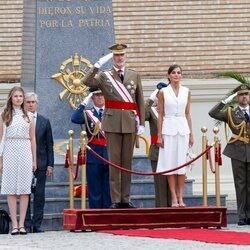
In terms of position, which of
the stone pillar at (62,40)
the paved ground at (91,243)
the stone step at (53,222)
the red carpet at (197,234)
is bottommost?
the paved ground at (91,243)

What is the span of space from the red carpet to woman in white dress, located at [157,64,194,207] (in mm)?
902

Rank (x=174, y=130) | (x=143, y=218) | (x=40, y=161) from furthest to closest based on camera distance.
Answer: (x=40, y=161), (x=174, y=130), (x=143, y=218)

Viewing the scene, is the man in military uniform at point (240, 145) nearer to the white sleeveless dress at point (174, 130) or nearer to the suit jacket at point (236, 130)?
the suit jacket at point (236, 130)

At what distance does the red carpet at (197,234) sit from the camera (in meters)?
17.1

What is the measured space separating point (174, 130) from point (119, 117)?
77cm

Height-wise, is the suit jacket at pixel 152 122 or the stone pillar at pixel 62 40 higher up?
the stone pillar at pixel 62 40

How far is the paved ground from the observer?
648 inches

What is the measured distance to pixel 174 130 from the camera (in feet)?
65.0

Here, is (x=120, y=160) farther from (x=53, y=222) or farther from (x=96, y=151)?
(x=53, y=222)

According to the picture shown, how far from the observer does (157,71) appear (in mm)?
32688

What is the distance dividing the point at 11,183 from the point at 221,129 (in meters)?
12.9

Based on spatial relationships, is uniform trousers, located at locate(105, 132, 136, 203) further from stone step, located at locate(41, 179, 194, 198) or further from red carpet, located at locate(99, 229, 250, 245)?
stone step, located at locate(41, 179, 194, 198)

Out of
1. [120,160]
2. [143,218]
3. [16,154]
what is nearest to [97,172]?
[120,160]

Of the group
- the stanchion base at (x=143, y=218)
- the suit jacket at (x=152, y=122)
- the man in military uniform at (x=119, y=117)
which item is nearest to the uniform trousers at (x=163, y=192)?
the suit jacket at (x=152, y=122)
